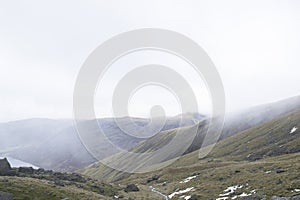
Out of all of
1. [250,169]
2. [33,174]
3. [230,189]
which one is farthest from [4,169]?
[250,169]

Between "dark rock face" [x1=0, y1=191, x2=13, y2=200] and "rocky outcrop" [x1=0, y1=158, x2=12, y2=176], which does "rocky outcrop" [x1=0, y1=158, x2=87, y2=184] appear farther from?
"dark rock face" [x1=0, y1=191, x2=13, y2=200]

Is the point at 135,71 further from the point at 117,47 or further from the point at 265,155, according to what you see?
the point at 265,155

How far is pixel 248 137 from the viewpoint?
465 feet

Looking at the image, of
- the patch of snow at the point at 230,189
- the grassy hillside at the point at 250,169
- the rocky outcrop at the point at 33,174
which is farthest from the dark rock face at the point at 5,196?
the patch of snow at the point at 230,189

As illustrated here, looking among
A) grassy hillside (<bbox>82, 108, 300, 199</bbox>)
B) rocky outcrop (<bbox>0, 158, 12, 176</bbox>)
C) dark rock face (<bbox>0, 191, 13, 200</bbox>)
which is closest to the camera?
dark rock face (<bbox>0, 191, 13, 200</bbox>)

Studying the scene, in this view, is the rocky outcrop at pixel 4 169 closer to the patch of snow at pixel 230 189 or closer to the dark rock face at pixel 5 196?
the dark rock face at pixel 5 196

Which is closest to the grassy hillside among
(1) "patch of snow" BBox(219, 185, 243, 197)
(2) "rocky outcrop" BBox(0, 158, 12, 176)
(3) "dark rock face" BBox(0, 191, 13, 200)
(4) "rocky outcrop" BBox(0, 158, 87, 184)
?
(1) "patch of snow" BBox(219, 185, 243, 197)

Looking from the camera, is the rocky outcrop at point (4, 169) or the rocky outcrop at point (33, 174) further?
the rocky outcrop at point (33, 174)

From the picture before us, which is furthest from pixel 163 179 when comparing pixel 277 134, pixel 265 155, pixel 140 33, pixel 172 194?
pixel 140 33

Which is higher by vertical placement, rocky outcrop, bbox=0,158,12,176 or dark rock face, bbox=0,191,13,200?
rocky outcrop, bbox=0,158,12,176

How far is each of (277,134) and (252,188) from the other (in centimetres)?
8314

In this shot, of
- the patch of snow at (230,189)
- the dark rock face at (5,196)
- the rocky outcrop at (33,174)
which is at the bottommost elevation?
the patch of snow at (230,189)

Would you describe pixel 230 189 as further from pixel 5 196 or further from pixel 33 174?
pixel 33 174

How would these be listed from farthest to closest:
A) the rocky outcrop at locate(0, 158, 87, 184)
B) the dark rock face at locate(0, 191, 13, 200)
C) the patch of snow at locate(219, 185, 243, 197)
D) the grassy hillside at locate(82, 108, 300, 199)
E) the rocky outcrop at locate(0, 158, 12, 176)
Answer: the rocky outcrop at locate(0, 158, 87, 184), the rocky outcrop at locate(0, 158, 12, 176), the patch of snow at locate(219, 185, 243, 197), the grassy hillside at locate(82, 108, 300, 199), the dark rock face at locate(0, 191, 13, 200)
